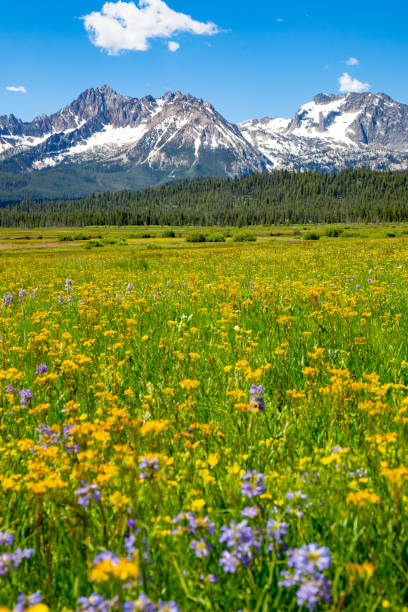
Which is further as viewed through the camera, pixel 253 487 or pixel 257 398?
pixel 257 398

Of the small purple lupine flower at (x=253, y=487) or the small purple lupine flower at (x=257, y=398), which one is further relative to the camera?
the small purple lupine flower at (x=257, y=398)

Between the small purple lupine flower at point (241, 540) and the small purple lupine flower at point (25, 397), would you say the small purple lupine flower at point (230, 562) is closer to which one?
the small purple lupine flower at point (241, 540)

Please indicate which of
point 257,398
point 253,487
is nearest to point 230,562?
point 253,487

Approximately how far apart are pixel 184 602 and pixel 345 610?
823 millimetres

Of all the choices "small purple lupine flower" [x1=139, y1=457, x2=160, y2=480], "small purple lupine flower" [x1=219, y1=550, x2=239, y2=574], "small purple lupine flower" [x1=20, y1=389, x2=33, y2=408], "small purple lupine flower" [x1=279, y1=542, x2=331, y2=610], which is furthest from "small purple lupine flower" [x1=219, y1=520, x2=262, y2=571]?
"small purple lupine flower" [x1=20, y1=389, x2=33, y2=408]

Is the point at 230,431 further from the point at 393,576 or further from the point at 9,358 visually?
the point at 9,358

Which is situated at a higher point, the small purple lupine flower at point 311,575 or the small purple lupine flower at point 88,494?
the small purple lupine flower at point 311,575

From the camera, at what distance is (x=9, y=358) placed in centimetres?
623

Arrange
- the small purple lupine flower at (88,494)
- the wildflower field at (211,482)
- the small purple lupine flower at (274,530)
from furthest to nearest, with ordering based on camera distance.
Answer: the small purple lupine flower at (88,494) < the small purple lupine flower at (274,530) < the wildflower field at (211,482)

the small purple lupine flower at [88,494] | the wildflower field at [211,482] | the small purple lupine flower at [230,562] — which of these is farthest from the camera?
the small purple lupine flower at [88,494]

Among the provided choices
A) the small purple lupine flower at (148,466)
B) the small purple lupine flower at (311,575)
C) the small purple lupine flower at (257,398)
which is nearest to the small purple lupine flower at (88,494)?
the small purple lupine flower at (148,466)

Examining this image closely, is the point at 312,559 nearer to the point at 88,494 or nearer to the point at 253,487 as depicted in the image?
the point at 253,487

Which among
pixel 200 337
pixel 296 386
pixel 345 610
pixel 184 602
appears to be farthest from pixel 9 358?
pixel 345 610

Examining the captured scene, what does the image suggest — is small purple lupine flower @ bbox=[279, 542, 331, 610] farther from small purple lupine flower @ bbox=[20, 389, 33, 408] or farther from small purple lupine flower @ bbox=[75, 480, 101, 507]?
small purple lupine flower @ bbox=[20, 389, 33, 408]
